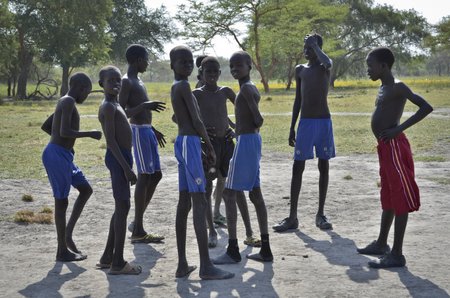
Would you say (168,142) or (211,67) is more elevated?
(211,67)

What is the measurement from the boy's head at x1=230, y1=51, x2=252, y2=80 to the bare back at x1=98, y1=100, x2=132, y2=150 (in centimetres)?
97

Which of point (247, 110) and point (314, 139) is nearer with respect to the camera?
point (247, 110)

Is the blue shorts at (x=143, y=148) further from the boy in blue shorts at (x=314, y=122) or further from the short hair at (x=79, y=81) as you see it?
the boy in blue shorts at (x=314, y=122)

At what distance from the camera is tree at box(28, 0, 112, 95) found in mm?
44062

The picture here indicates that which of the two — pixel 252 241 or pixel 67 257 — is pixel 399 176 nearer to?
pixel 252 241

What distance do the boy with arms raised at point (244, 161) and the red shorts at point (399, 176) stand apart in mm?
1004

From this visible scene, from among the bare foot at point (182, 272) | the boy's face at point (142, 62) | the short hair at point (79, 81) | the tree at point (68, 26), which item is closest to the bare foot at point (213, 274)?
the bare foot at point (182, 272)

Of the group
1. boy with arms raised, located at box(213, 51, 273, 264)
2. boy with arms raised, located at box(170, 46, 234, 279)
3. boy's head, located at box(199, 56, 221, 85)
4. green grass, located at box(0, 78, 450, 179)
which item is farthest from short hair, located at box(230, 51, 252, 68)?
green grass, located at box(0, 78, 450, 179)

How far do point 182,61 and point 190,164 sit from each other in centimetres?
76

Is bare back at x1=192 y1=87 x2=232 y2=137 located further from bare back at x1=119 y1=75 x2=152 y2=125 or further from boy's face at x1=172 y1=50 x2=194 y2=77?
boy's face at x1=172 y1=50 x2=194 y2=77

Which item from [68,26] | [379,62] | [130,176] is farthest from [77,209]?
[68,26]

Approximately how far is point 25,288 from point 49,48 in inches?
1649

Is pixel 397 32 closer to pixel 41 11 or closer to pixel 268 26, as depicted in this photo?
pixel 268 26

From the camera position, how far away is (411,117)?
5266 mm
